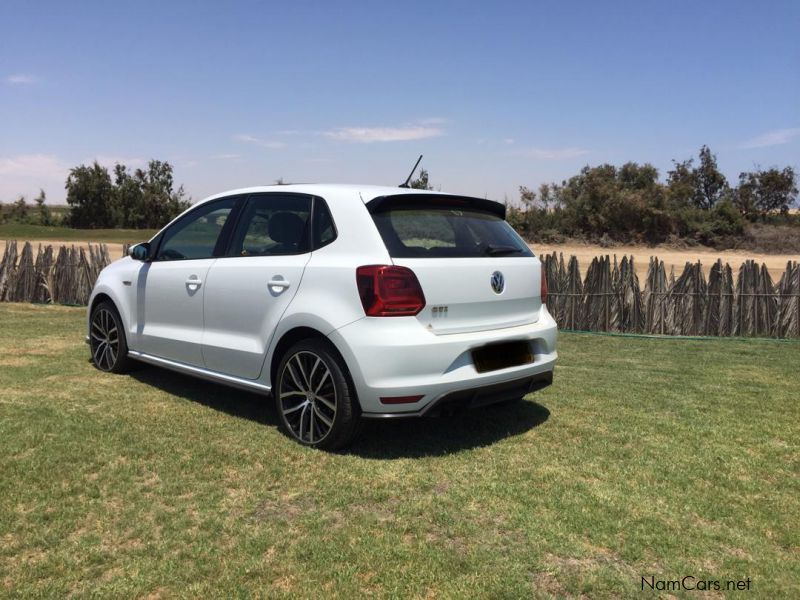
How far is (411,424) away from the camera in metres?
4.84

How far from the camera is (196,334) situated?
505 centimetres

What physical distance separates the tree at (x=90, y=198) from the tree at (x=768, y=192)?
4945cm

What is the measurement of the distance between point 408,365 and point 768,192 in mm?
48576

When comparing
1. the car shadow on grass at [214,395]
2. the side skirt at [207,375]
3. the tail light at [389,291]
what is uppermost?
the tail light at [389,291]

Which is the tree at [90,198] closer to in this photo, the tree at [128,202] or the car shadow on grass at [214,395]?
the tree at [128,202]

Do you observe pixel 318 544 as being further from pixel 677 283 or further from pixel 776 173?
pixel 776 173

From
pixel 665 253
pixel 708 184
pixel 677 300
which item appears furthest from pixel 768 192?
pixel 677 300

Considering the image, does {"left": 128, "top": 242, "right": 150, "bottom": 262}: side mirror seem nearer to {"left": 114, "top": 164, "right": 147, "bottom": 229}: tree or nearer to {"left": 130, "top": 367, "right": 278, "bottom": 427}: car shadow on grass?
{"left": 130, "top": 367, "right": 278, "bottom": 427}: car shadow on grass

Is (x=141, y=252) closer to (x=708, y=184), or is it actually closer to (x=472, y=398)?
(x=472, y=398)

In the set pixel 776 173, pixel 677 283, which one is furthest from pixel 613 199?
pixel 677 283

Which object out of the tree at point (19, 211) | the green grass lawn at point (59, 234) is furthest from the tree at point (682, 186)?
the tree at point (19, 211)

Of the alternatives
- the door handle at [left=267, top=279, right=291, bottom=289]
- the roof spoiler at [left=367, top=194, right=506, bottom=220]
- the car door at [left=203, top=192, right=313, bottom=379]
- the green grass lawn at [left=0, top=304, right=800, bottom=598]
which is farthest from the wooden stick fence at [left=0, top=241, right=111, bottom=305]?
the roof spoiler at [left=367, top=194, right=506, bottom=220]

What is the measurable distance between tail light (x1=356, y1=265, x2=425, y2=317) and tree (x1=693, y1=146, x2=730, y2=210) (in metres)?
Result: 46.8

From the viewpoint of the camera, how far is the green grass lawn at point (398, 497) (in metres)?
2.76
